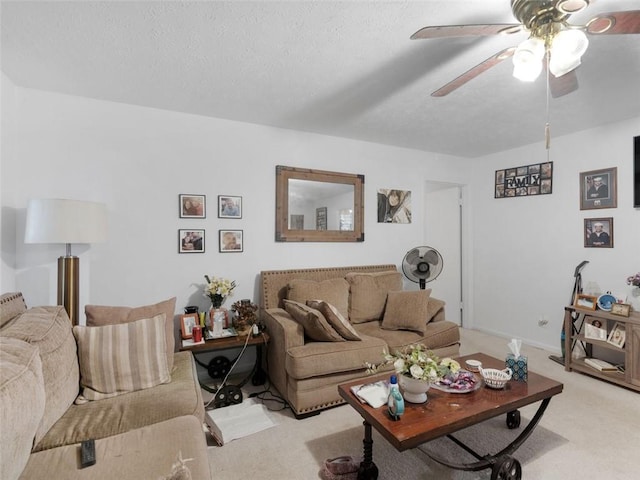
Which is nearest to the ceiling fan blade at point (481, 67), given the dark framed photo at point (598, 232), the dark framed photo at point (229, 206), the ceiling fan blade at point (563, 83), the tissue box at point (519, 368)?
the ceiling fan blade at point (563, 83)

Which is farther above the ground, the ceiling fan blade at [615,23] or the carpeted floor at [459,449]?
the ceiling fan blade at [615,23]

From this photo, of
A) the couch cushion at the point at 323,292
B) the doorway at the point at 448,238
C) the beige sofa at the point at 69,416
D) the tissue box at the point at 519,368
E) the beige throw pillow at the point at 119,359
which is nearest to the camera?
the beige sofa at the point at 69,416

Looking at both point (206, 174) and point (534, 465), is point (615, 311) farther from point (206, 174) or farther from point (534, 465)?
point (206, 174)

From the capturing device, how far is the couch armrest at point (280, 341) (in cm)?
235

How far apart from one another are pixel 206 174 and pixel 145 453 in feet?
7.38

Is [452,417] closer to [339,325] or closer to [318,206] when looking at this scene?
[339,325]

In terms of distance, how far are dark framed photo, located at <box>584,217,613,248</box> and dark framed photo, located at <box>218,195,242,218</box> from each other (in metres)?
3.59

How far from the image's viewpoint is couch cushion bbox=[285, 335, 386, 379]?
2.17 meters

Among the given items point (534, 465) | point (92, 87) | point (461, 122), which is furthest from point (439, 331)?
point (92, 87)

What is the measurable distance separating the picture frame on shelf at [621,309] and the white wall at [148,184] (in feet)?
8.25

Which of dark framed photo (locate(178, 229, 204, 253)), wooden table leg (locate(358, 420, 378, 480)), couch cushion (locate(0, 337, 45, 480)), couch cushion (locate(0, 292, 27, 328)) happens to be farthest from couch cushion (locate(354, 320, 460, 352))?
couch cushion (locate(0, 292, 27, 328))

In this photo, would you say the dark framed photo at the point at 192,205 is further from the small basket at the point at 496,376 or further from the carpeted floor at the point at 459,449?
the small basket at the point at 496,376

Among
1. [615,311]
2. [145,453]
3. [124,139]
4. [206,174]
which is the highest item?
[124,139]

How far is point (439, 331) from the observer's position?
9.39 ft
